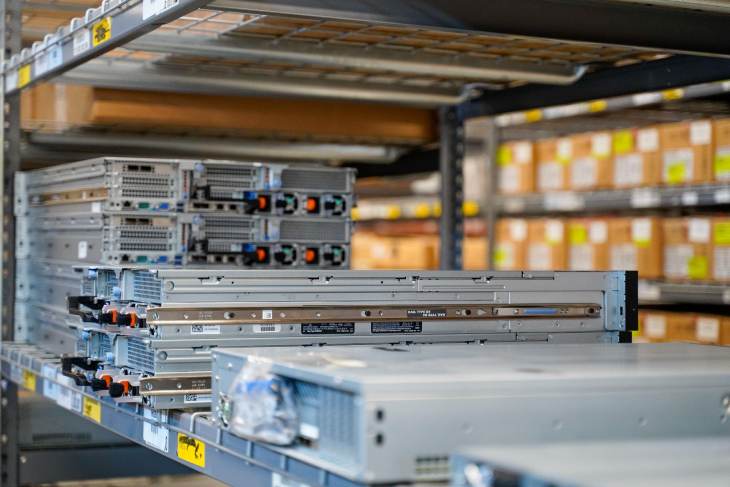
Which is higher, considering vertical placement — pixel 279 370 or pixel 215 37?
pixel 215 37

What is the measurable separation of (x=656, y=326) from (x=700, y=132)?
1.06 meters

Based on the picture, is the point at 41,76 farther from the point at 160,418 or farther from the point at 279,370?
the point at 279,370

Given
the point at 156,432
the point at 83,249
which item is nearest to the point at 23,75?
the point at 83,249

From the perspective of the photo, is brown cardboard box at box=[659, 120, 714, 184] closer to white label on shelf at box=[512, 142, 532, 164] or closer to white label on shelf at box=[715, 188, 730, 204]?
white label on shelf at box=[715, 188, 730, 204]

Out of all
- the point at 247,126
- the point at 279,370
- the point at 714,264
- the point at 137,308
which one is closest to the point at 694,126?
the point at 714,264

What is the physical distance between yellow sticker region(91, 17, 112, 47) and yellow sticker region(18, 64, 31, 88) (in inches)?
32.1

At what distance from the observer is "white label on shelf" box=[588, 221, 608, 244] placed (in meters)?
6.35

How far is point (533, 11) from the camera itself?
9.83ft

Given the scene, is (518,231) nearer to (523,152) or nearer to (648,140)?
(523,152)

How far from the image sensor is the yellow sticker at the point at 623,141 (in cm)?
617

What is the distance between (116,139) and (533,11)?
2462 mm

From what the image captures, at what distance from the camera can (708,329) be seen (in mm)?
5793

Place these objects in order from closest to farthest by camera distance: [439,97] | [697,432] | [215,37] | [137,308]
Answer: [697,432], [137,308], [215,37], [439,97]

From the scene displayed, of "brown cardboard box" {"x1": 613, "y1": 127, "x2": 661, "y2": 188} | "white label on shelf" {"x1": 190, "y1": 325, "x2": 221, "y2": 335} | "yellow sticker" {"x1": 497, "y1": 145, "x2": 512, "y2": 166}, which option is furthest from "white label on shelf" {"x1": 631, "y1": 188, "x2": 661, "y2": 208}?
"white label on shelf" {"x1": 190, "y1": 325, "x2": 221, "y2": 335}
